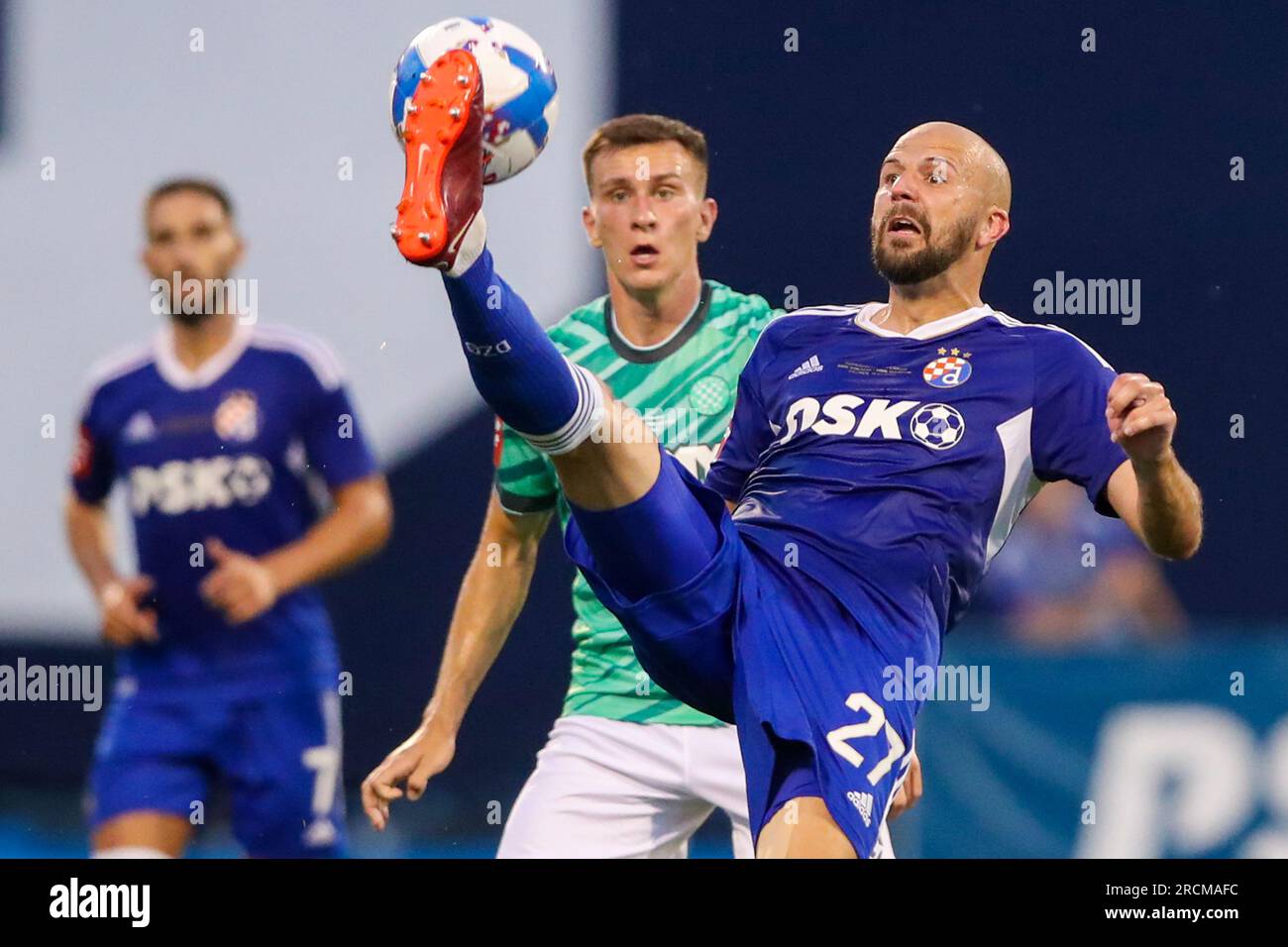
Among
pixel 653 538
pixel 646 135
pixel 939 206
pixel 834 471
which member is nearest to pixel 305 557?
pixel 646 135

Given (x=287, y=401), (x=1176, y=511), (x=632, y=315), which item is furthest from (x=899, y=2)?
(x=1176, y=511)

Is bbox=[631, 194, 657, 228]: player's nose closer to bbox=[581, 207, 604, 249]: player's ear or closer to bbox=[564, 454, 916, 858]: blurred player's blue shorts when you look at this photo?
bbox=[581, 207, 604, 249]: player's ear

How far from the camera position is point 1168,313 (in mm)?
6125

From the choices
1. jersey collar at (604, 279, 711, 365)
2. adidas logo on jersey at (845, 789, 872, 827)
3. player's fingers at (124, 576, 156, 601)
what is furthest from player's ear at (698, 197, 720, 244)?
player's fingers at (124, 576, 156, 601)

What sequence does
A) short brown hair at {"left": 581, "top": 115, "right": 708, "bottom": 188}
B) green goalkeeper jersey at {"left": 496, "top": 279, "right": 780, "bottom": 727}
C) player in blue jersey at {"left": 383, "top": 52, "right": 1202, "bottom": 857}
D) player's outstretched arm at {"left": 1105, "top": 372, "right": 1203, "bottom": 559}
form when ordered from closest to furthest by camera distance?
player in blue jersey at {"left": 383, "top": 52, "right": 1202, "bottom": 857}
player's outstretched arm at {"left": 1105, "top": 372, "right": 1203, "bottom": 559}
green goalkeeper jersey at {"left": 496, "top": 279, "right": 780, "bottom": 727}
short brown hair at {"left": 581, "top": 115, "right": 708, "bottom": 188}

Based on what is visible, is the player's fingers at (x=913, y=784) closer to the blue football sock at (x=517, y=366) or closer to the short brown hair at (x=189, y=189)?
the blue football sock at (x=517, y=366)

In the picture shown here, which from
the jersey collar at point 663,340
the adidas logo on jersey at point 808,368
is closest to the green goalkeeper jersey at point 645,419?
the jersey collar at point 663,340

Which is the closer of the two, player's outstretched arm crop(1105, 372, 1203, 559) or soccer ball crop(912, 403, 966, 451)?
player's outstretched arm crop(1105, 372, 1203, 559)

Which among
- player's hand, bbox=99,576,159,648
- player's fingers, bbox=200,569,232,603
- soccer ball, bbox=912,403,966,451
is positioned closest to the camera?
soccer ball, bbox=912,403,966,451

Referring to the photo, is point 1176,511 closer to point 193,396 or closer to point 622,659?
point 622,659

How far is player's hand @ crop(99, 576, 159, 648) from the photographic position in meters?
5.64

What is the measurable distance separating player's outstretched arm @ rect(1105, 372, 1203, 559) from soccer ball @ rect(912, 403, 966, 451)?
1.05 feet

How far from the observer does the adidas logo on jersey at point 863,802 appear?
11.4 feet

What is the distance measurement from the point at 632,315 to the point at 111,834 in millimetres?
1982
